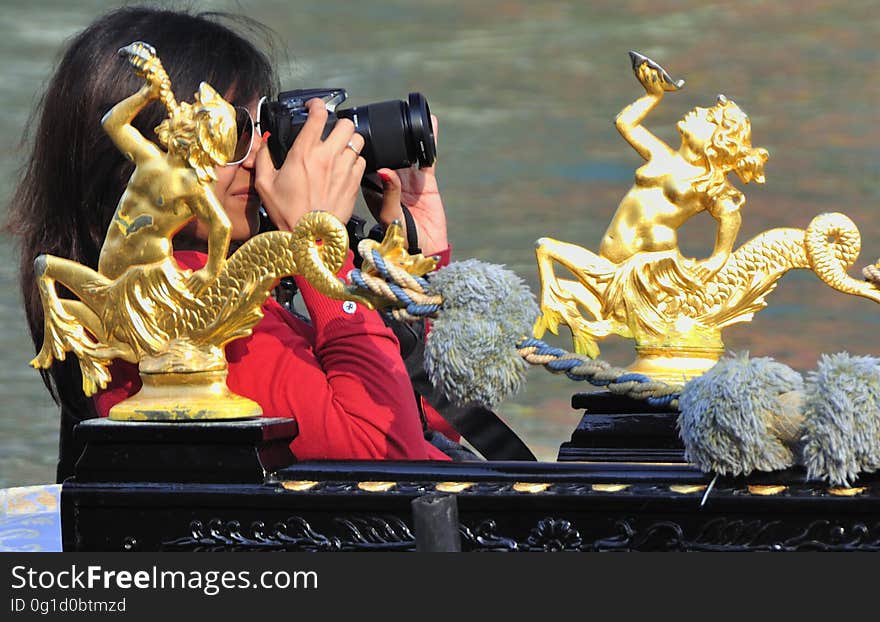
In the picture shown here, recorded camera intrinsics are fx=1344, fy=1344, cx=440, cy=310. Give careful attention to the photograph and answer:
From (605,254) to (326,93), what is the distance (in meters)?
0.41

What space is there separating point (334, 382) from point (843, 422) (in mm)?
673

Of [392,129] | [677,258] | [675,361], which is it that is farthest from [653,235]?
[392,129]

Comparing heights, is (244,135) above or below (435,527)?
above

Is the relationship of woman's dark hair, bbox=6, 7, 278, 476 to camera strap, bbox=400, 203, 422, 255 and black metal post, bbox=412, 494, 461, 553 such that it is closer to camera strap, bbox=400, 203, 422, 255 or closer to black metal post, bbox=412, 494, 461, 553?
camera strap, bbox=400, 203, 422, 255

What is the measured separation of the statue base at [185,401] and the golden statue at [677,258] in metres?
0.52

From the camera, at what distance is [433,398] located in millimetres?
1830

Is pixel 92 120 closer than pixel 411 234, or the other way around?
pixel 92 120

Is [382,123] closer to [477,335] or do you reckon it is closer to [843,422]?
[477,335]

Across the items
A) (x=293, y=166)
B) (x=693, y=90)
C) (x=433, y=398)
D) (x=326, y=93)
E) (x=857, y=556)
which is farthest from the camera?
(x=693, y=90)

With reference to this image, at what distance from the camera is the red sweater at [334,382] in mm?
1528

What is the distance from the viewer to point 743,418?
110cm

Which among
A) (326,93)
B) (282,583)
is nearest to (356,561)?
(282,583)

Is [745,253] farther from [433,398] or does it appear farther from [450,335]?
[450,335]

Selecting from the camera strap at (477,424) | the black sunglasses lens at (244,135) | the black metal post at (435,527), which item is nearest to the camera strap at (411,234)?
the camera strap at (477,424)
